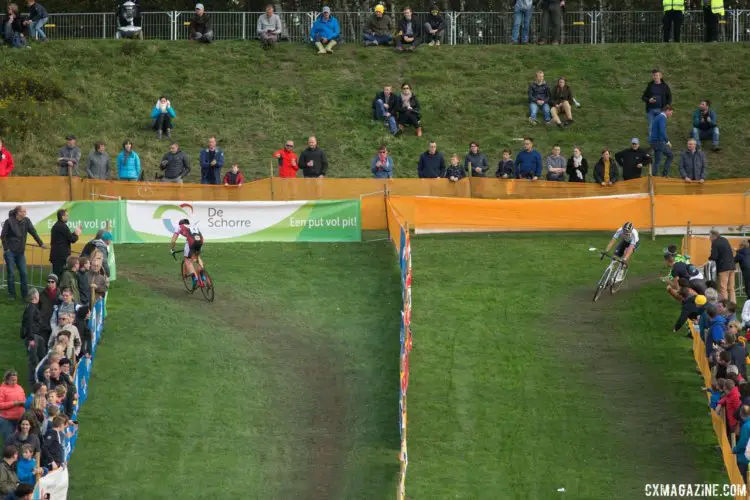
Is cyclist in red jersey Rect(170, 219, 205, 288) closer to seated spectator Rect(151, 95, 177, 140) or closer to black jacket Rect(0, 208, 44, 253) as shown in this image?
black jacket Rect(0, 208, 44, 253)

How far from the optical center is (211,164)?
124 feet

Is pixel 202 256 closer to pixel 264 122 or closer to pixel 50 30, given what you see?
pixel 264 122

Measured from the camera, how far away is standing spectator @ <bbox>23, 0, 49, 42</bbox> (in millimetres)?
48369

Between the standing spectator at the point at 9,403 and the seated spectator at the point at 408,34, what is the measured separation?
27.6 meters

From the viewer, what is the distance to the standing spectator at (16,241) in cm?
3052

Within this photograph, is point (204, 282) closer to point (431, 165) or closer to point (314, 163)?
point (314, 163)

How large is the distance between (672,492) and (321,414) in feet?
20.6

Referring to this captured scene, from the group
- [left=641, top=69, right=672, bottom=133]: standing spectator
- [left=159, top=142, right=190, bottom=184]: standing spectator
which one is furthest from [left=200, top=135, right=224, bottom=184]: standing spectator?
[left=641, top=69, right=672, bottom=133]: standing spectator

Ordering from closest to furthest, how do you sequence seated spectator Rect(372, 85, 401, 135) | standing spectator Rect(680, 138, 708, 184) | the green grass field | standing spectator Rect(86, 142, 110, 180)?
the green grass field
standing spectator Rect(680, 138, 708, 184)
standing spectator Rect(86, 142, 110, 180)
seated spectator Rect(372, 85, 401, 135)

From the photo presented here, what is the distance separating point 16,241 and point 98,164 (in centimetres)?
737

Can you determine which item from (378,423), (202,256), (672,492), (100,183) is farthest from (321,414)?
(100,183)

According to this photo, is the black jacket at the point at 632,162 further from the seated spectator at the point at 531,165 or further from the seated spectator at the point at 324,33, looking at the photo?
the seated spectator at the point at 324,33

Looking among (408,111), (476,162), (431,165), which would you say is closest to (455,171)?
(431,165)

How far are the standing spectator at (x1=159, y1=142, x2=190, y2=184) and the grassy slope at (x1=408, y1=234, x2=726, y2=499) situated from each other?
775 cm
